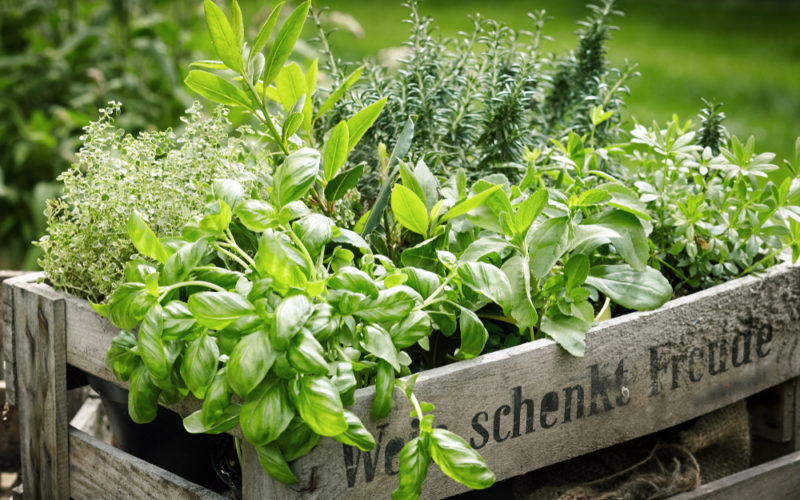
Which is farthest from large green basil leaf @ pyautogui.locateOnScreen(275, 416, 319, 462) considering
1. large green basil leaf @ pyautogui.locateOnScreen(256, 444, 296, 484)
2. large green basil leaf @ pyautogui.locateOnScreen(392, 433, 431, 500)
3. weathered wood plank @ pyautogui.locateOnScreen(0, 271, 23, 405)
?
weathered wood plank @ pyautogui.locateOnScreen(0, 271, 23, 405)

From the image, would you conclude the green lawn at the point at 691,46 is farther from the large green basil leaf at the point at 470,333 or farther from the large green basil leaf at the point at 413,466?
the large green basil leaf at the point at 413,466

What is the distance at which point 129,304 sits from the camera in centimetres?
110

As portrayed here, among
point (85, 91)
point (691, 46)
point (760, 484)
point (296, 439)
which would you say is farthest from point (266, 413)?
point (691, 46)

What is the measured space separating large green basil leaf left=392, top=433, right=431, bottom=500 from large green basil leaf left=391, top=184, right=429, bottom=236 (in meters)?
0.35

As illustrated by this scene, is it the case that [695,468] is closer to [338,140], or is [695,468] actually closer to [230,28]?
[338,140]

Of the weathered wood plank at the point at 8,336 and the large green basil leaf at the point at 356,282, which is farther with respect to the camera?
the weathered wood plank at the point at 8,336

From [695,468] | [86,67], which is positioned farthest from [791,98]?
[695,468]

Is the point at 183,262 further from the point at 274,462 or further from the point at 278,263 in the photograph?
the point at 274,462

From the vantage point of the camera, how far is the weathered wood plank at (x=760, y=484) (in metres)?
1.51

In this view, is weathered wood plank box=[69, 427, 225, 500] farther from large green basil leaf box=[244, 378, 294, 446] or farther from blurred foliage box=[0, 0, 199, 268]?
blurred foliage box=[0, 0, 199, 268]

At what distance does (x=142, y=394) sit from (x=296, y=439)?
10.0 inches

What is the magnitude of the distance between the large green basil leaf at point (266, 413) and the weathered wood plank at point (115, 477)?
0.94 feet

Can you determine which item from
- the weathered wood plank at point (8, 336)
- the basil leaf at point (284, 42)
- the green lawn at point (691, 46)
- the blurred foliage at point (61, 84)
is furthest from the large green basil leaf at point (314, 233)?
the green lawn at point (691, 46)

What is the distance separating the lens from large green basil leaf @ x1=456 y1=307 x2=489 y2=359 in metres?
1.15
